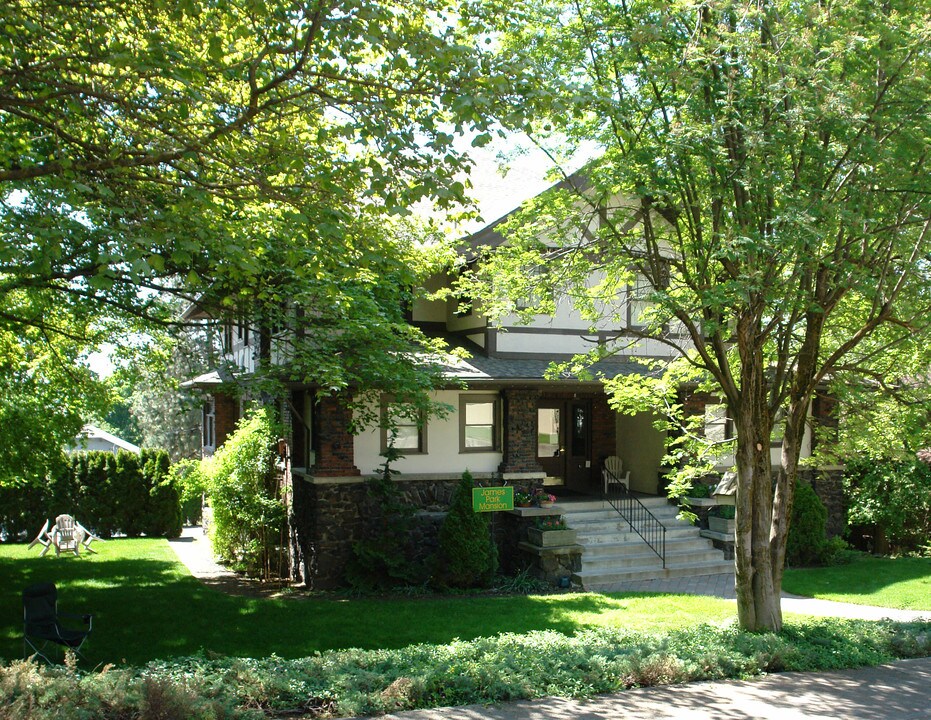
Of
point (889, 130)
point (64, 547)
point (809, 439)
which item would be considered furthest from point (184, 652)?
point (809, 439)

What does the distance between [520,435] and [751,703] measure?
9.33 metres

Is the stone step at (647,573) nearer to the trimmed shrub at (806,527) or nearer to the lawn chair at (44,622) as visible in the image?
the trimmed shrub at (806,527)

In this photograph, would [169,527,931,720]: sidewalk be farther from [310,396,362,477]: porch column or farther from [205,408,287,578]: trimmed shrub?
[205,408,287,578]: trimmed shrub

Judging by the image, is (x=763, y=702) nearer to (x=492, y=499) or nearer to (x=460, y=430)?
(x=492, y=499)

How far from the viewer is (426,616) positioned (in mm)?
11680

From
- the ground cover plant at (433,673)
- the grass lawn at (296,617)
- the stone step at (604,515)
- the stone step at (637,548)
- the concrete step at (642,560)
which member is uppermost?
the stone step at (604,515)

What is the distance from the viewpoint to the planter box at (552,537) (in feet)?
47.4

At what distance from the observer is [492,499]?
14.5 m

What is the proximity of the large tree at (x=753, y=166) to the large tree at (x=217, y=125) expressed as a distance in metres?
1.09

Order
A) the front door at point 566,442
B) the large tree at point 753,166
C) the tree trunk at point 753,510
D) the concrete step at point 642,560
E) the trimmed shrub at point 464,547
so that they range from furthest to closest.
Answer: the front door at point 566,442, the concrete step at point 642,560, the trimmed shrub at point 464,547, the tree trunk at point 753,510, the large tree at point 753,166

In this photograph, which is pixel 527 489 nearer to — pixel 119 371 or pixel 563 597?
pixel 563 597

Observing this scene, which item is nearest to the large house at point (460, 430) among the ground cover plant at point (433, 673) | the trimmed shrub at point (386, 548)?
the trimmed shrub at point (386, 548)

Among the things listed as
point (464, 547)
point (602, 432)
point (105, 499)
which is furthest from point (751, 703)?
point (105, 499)

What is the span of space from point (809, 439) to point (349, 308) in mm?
12234
